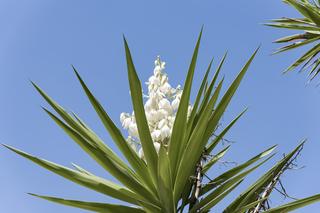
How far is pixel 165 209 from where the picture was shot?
77.2 inches

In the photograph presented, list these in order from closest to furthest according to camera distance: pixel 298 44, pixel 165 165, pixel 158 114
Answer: pixel 165 165
pixel 158 114
pixel 298 44

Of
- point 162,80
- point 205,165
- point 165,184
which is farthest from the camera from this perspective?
point 162,80

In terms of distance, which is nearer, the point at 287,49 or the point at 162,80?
the point at 162,80

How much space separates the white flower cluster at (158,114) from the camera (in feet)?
7.02

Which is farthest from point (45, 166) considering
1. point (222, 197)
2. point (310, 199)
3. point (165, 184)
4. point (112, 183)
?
point (310, 199)

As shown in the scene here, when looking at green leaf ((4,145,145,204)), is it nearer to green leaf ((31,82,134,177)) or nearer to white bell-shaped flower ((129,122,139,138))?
green leaf ((31,82,134,177))

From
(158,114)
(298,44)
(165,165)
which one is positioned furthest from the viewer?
(298,44)

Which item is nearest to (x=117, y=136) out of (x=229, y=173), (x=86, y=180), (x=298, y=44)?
(x=86, y=180)

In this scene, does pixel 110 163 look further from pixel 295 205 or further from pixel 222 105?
pixel 295 205

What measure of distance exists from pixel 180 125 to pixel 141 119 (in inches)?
6.0

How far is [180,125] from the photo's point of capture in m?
1.94

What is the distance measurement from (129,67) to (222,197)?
0.63 metres

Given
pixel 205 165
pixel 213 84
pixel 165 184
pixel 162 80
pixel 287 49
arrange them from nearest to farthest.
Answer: pixel 165 184 → pixel 213 84 → pixel 205 165 → pixel 162 80 → pixel 287 49

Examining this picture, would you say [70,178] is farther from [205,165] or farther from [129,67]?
[205,165]
